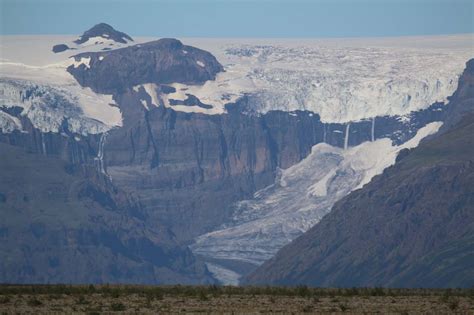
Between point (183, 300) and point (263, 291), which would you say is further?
point (263, 291)

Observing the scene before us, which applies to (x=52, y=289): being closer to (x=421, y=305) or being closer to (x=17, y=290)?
(x=17, y=290)

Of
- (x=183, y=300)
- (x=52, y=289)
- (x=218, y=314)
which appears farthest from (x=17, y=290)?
(x=218, y=314)

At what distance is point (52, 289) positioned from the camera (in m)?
155

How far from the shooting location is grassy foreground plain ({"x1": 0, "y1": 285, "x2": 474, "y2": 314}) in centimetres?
13788

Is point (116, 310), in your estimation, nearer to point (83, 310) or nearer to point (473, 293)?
point (83, 310)

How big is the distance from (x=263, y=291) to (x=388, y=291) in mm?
9049

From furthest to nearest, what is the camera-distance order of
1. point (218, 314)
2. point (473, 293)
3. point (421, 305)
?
point (473, 293) → point (421, 305) → point (218, 314)

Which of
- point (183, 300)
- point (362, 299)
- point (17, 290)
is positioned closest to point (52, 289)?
point (17, 290)

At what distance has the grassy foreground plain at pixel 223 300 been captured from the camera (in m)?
138

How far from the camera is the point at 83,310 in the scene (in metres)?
137

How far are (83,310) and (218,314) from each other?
9.08 m

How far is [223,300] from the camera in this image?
481ft

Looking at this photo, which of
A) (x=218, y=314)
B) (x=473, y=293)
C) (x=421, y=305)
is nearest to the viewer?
→ (x=218, y=314)

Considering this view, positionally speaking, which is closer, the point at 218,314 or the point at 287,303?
the point at 218,314
